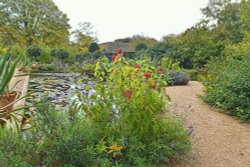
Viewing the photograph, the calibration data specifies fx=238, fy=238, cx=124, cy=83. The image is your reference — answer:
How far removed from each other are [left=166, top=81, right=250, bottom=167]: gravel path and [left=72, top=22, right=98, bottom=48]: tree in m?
22.7

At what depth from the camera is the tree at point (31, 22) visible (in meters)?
22.4

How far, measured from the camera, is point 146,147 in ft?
7.75

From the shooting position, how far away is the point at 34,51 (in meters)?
15.0

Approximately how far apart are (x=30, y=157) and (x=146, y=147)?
1072 millimetres

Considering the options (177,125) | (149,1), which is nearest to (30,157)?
(177,125)

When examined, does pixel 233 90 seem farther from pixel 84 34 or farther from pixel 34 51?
pixel 84 34

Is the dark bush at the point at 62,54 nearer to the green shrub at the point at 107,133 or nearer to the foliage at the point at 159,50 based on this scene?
the foliage at the point at 159,50

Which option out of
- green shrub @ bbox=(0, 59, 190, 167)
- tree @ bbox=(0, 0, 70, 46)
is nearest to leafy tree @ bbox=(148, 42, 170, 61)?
green shrub @ bbox=(0, 59, 190, 167)

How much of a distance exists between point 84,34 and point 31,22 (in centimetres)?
580

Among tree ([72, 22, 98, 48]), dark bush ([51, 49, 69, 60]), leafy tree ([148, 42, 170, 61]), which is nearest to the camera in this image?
leafy tree ([148, 42, 170, 61])

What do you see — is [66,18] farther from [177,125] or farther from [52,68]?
[177,125]

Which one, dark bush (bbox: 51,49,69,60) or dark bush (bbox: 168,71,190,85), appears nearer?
dark bush (bbox: 168,71,190,85)

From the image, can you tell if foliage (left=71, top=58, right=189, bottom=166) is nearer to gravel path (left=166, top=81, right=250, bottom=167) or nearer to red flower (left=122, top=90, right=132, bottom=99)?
red flower (left=122, top=90, right=132, bottom=99)

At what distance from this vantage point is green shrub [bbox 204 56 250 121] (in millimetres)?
3992
